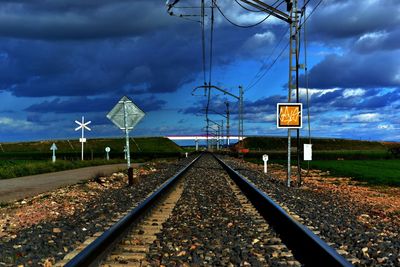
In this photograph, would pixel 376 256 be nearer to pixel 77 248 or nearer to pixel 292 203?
pixel 77 248

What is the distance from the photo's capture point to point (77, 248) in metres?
6.86

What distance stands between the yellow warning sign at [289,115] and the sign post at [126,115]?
223 inches

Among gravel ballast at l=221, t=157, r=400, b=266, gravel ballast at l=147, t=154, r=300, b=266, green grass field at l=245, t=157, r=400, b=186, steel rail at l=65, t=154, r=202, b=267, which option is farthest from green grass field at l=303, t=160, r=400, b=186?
steel rail at l=65, t=154, r=202, b=267

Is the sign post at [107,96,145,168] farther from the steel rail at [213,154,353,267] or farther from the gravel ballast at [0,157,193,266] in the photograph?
the steel rail at [213,154,353,267]

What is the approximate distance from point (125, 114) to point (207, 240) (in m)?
13.6

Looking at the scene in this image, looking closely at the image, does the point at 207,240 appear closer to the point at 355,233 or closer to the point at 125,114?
the point at 355,233

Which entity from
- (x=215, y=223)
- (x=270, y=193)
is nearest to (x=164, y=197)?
(x=270, y=193)

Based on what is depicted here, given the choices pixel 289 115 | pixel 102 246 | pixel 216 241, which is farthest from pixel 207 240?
pixel 289 115

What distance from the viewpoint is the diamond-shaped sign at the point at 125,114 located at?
20.7 metres

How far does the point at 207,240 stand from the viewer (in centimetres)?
767

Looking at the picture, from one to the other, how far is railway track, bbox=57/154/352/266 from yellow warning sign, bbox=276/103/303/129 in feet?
26.0

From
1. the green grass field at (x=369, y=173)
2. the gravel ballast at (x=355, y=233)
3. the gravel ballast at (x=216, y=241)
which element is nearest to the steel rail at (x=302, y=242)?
the gravel ballast at (x=216, y=241)

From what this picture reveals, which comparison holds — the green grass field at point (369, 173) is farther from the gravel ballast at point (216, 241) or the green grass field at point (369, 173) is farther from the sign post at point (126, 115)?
the gravel ballast at point (216, 241)

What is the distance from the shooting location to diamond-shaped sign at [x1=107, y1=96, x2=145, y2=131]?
814 inches
